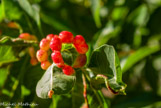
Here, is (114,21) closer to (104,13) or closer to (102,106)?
(104,13)

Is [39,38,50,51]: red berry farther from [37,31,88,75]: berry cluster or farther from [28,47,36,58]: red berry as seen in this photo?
[28,47,36,58]: red berry

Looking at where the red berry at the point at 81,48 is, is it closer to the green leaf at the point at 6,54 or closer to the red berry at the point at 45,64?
the red berry at the point at 45,64

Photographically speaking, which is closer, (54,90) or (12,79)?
(54,90)

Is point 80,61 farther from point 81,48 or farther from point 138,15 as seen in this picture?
point 138,15

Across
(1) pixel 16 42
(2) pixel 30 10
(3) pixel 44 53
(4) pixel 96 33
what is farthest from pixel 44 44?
(4) pixel 96 33

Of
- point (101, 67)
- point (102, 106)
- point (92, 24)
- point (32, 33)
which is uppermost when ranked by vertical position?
point (92, 24)

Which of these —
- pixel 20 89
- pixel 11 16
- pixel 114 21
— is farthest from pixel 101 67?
pixel 114 21

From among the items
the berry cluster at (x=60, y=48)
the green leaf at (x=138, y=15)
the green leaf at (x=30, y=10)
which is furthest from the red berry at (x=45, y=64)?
the green leaf at (x=138, y=15)
